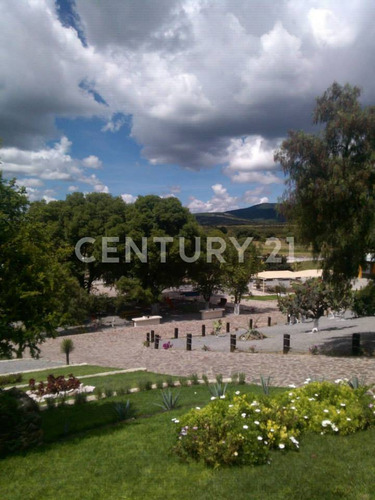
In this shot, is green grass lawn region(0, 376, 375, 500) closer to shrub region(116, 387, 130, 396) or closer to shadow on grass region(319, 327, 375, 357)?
shrub region(116, 387, 130, 396)

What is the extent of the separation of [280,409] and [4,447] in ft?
12.4

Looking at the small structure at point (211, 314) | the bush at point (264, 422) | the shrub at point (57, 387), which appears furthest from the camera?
the small structure at point (211, 314)

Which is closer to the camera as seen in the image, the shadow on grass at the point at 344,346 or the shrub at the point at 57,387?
the shrub at the point at 57,387

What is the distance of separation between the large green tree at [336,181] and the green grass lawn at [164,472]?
24.0ft

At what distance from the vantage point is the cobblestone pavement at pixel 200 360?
10.3m

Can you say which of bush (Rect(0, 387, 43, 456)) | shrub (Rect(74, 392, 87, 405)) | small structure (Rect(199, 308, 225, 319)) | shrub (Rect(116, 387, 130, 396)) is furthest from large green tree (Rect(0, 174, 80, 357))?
small structure (Rect(199, 308, 225, 319))

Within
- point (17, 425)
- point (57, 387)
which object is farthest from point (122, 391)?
point (17, 425)

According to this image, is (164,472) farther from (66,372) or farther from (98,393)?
(66,372)

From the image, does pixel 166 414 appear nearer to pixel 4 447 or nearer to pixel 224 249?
pixel 4 447

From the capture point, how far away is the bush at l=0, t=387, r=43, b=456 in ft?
18.2

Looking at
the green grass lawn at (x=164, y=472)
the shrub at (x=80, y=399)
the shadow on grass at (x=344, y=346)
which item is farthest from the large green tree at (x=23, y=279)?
the shadow on grass at (x=344, y=346)

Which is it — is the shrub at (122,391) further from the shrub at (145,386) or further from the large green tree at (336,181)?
the large green tree at (336,181)

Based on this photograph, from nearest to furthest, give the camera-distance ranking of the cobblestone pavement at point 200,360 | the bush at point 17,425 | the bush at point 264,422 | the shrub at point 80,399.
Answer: the bush at point 264,422
the bush at point 17,425
the shrub at point 80,399
the cobblestone pavement at point 200,360

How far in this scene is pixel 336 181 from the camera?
37.5 feet
